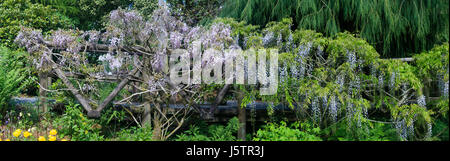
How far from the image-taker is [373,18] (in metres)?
4.32

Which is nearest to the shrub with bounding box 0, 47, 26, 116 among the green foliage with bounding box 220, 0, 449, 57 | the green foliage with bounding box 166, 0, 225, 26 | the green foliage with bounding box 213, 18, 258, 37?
the green foliage with bounding box 166, 0, 225, 26

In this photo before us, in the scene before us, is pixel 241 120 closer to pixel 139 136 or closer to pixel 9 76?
pixel 139 136

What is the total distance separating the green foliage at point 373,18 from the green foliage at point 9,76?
3.49m

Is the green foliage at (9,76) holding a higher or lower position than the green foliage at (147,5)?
lower

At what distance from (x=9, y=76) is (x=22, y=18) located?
2.45 metres

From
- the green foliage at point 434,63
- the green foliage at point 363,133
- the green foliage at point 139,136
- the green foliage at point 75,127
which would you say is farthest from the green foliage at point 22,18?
the green foliage at point 434,63

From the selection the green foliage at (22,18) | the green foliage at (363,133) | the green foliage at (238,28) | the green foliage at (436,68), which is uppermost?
the green foliage at (22,18)

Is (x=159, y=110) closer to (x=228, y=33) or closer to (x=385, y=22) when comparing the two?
(x=228, y=33)

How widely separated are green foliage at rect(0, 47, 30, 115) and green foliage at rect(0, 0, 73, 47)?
1.27 metres

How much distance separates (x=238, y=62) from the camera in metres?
3.76

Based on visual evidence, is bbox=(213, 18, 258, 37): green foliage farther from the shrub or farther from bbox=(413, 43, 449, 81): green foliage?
the shrub

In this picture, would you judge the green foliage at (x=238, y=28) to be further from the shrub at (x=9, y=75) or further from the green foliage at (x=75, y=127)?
the shrub at (x=9, y=75)

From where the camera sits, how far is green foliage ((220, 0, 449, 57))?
13.9ft

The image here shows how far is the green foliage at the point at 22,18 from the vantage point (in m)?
6.00
